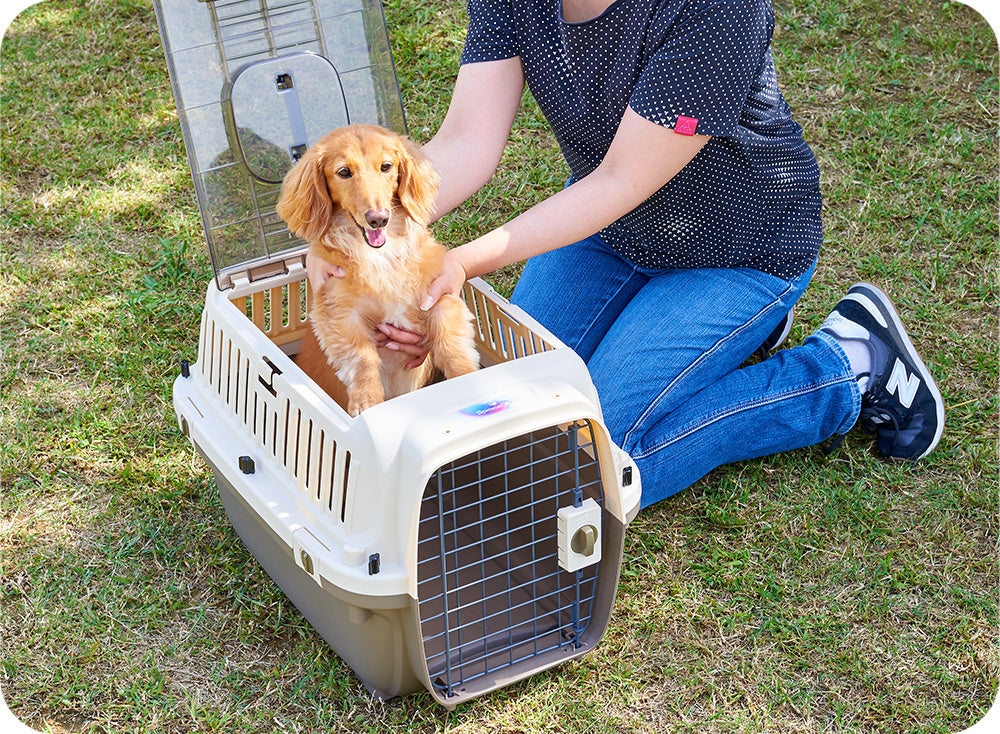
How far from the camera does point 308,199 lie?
5.69 ft

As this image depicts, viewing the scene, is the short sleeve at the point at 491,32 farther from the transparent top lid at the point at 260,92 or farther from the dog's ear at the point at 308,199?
the dog's ear at the point at 308,199

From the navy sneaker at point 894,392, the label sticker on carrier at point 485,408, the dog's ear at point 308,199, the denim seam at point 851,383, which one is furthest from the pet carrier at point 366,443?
the navy sneaker at point 894,392

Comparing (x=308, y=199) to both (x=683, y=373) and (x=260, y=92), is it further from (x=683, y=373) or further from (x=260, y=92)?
(x=683, y=373)

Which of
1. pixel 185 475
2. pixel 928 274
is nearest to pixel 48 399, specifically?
pixel 185 475

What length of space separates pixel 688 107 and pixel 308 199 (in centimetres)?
72

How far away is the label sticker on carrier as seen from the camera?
1631 millimetres

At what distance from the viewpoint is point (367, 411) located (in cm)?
163

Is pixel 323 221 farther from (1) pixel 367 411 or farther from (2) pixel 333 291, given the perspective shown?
(1) pixel 367 411

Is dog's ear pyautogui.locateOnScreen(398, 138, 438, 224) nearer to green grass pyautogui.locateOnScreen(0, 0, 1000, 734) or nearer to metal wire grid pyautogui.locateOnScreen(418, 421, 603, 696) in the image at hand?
metal wire grid pyautogui.locateOnScreen(418, 421, 603, 696)

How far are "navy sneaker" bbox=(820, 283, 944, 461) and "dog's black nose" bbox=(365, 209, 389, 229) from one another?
1279 millimetres

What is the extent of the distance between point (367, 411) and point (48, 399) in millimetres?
1354

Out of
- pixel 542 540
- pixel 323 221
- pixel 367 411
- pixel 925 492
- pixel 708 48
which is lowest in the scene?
pixel 925 492

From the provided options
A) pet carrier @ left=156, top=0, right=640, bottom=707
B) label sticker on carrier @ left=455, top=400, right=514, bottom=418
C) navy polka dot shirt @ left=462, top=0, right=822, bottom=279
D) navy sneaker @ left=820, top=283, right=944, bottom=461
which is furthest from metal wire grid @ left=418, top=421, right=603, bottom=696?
navy sneaker @ left=820, top=283, right=944, bottom=461

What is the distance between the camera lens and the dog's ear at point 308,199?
1722mm
